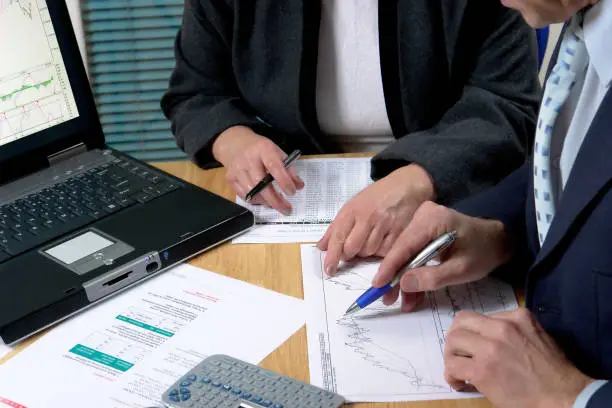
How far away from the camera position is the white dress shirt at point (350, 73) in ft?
4.40

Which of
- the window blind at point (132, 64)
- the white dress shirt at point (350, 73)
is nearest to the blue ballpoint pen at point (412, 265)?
the white dress shirt at point (350, 73)

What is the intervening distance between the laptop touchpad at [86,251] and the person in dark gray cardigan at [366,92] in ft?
0.85

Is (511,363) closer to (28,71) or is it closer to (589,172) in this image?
(589,172)

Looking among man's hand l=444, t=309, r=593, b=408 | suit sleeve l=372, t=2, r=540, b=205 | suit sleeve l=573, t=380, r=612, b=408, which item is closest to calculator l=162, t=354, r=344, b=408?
man's hand l=444, t=309, r=593, b=408

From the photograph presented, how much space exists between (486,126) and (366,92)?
10.4 inches

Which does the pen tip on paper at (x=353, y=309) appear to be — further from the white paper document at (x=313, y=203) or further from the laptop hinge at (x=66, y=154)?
the laptop hinge at (x=66, y=154)

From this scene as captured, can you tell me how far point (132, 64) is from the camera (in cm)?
240

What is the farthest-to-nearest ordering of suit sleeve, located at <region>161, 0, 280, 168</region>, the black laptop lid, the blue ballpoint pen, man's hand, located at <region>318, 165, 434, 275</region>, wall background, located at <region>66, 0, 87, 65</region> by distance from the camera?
wall background, located at <region>66, 0, 87, 65</region> → suit sleeve, located at <region>161, 0, 280, 168</region> → the black laptop lid → man's hand, located at <region>318, 165, 434, 275</region> → the blue ballpoint pen

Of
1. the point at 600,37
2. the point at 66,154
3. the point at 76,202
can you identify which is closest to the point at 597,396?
the point at 600,37

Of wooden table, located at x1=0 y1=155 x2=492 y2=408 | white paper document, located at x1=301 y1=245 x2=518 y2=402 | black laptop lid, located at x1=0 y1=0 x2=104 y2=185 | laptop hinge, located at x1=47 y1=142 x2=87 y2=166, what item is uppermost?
black laptop lid, located at x1=0 y1=0 x2=104 y2=185

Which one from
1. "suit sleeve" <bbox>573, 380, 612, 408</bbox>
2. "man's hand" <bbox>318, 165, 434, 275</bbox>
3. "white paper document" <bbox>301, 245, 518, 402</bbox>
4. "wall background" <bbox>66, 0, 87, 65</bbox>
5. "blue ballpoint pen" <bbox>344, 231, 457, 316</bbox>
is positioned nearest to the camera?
"suit sleeve" <bbox>573, 380, 612, 408</bbox>

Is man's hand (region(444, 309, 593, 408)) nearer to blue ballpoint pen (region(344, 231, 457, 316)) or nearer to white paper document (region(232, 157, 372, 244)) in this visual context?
blue ballpoint pen (region(344, 231, 457, 316))

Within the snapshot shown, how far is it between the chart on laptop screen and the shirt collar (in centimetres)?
78

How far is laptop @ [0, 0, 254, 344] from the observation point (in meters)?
0.94
